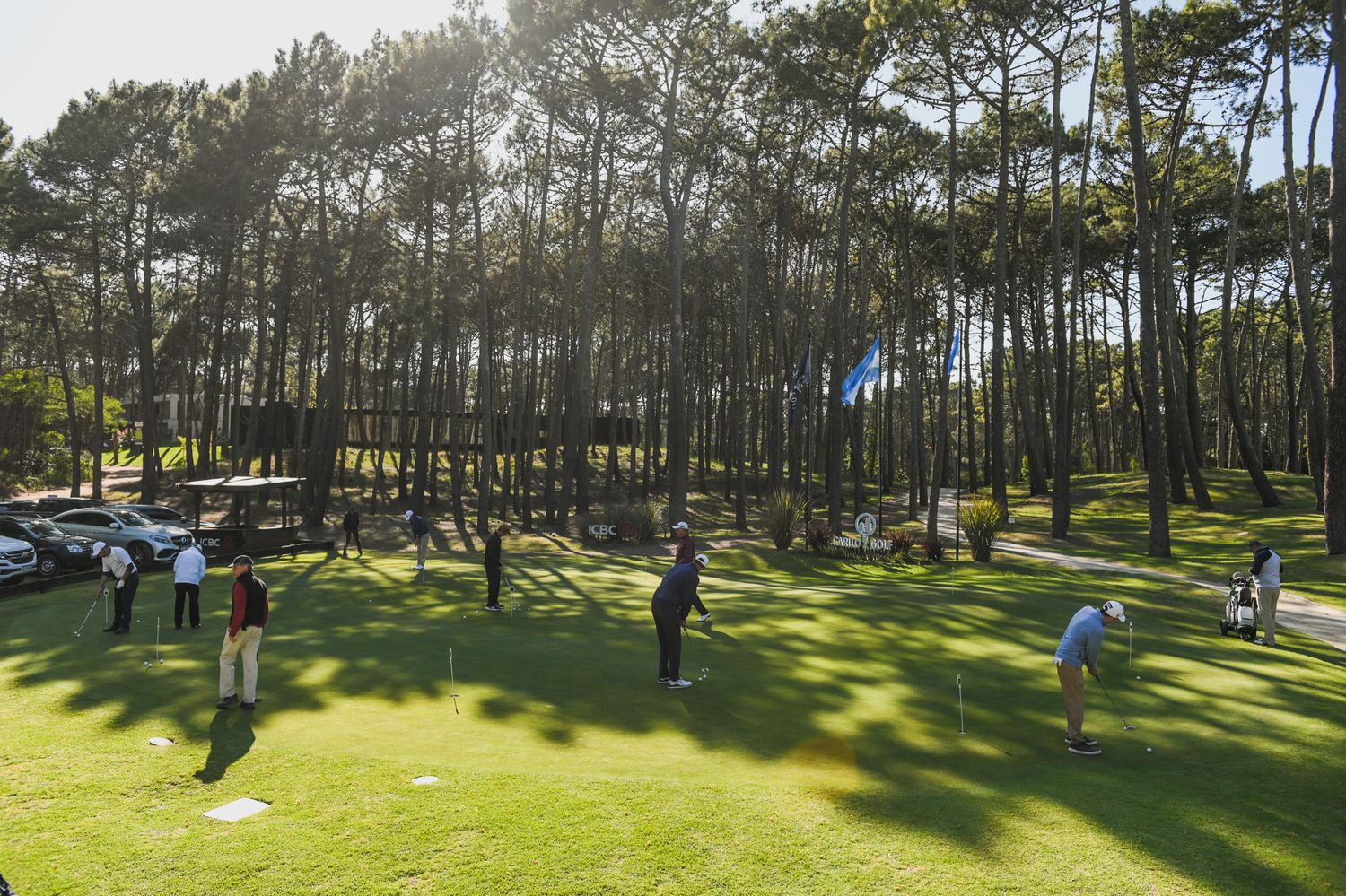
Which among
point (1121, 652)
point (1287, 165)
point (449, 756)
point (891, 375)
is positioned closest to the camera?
point (449, 756)

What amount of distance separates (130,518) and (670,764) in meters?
27.2

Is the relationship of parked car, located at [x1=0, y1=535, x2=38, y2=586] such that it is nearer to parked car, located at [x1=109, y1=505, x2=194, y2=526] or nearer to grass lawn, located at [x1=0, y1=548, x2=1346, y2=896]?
grass lawn, located at [x1=0, y1=548, x2=1346, y2=896]

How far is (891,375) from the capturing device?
5469 cm

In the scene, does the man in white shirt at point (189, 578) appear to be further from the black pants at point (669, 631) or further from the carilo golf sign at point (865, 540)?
the carilo golf sign at point (865, 540)

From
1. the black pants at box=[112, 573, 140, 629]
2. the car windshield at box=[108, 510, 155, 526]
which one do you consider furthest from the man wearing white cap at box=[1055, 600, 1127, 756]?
the car windshield at box=[108, 510, 155, 526]

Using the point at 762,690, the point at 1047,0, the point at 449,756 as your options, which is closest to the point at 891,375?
the point at 1047,0

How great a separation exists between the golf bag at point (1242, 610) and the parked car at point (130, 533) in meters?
28.5

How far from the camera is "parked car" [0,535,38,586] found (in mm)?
22359

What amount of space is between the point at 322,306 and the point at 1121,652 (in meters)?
46.2

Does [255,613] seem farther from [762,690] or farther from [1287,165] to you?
[1287,165]

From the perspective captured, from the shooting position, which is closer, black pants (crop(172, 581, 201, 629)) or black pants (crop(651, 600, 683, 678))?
black pants (crop(651, 600, 683, 678))

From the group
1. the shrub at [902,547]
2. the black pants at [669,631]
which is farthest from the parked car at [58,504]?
the black pants at [669,631]

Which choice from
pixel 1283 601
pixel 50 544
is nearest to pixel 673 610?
pixel 1283 601

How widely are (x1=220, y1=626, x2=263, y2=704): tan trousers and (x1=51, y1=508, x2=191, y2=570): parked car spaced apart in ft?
65.6
